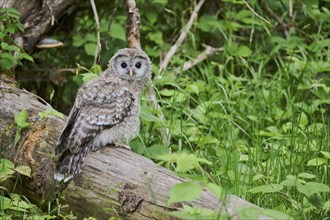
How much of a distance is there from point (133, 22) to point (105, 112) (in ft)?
4.60

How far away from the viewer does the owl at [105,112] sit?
471 centimetres

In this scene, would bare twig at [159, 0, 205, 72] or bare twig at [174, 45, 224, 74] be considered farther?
bare twig at [174, 45, 224, 74]

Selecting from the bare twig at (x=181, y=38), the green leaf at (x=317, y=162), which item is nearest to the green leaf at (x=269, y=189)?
the green leaf at (x=317, y=162)

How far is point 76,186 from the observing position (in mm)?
4527

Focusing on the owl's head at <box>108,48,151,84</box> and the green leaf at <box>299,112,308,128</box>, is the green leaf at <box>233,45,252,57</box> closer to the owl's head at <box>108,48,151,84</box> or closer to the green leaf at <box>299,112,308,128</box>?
the green leaf at <box>299,112,308,128</box>

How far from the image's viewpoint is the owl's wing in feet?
15.6

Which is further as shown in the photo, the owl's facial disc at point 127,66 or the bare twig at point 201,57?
the bare twig at point 201,57

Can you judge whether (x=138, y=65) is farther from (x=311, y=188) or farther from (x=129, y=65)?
(x=311, y=188)

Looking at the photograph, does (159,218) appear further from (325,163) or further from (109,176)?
(325,163)

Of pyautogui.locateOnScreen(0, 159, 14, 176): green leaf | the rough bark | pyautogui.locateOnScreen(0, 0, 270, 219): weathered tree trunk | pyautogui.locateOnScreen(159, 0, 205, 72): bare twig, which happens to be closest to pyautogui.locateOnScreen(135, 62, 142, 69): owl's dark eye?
pyautogui.locateOnScreen(0, 0, 270, 219): weathered tree trunk

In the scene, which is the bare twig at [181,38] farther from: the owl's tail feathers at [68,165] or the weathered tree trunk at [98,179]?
the owl's tail feathers at [68,165]

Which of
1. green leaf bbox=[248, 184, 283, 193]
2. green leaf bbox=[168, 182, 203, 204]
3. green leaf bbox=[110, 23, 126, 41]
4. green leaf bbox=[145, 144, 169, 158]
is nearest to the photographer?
green leaf bbox=[168, 182, 203, 204]

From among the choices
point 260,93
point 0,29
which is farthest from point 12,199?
point 260,93

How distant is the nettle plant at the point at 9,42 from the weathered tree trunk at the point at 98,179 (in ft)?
1.45
